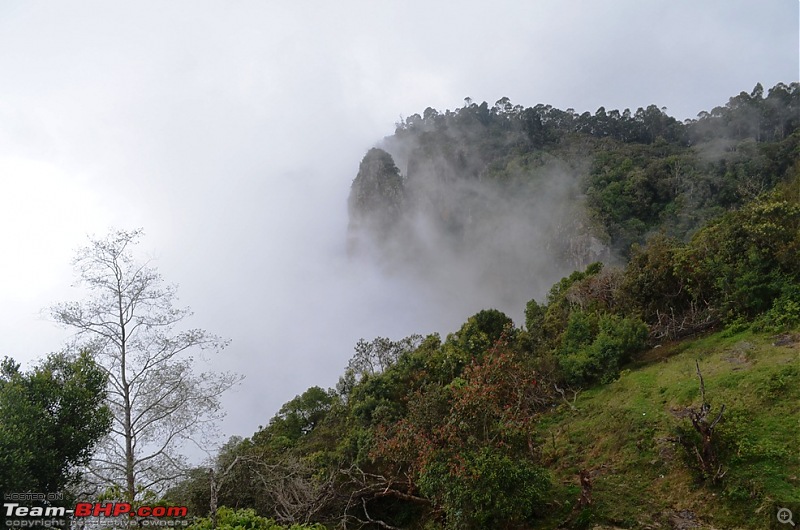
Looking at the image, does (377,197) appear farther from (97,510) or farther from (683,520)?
(97,510)

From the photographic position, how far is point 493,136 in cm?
7319

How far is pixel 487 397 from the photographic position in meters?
9.48

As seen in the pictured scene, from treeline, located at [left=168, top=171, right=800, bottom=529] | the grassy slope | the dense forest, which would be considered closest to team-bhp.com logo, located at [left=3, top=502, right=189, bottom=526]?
treeline, located at [left=168, top=171, right=800, bottom=529]

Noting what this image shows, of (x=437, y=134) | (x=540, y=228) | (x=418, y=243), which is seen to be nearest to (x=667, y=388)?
(x=540, y=228)

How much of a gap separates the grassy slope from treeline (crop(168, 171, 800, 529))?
3.45 feet

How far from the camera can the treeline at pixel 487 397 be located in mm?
9203

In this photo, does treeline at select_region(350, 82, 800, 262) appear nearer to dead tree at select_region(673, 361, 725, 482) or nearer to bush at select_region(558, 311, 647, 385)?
bush at select_region(558, 311, 647, 385)

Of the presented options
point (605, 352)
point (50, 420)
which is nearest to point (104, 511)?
point (50, 420)

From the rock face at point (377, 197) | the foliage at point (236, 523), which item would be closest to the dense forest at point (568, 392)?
the foliage at point (236, 523)

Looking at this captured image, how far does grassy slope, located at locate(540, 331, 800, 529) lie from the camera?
8.12 metres

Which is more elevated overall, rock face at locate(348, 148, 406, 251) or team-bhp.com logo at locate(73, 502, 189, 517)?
rock face at locate(348, 148, 406, 251)

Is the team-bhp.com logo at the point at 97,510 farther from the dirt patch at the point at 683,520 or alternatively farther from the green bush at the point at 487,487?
the dirt patch at the point at 683,520

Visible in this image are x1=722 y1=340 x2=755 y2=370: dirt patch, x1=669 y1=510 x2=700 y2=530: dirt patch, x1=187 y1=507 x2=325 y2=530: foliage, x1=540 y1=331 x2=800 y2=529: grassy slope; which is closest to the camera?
x1=187 y1=507 x2=325 y2=530: foliage

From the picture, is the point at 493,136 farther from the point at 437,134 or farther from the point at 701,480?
the point at 701,480
